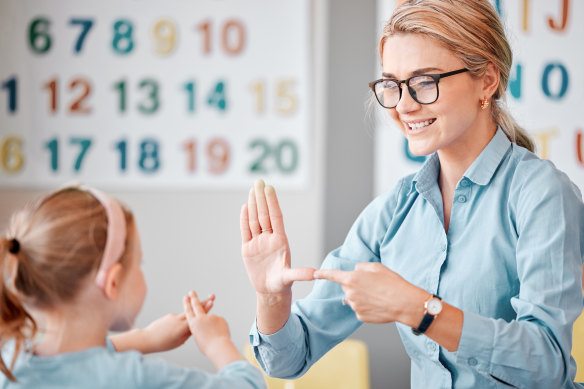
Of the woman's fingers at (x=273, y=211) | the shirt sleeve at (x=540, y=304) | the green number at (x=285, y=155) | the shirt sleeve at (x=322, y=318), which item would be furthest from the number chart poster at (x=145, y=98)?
the shirt sleeve at (x=540, y=304)

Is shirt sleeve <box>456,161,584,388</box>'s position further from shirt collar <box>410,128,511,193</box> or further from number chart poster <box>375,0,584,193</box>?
number chart poster <box>375,0,584,193</box>

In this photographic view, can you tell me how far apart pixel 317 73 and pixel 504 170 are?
1369mm

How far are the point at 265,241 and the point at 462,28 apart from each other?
0.58 metres

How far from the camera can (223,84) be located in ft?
8.47

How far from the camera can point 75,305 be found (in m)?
1.04

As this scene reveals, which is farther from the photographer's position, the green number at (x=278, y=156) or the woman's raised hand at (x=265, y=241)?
the green number at (x=278, y=156)

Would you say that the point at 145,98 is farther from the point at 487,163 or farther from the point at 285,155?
the point at 487,163

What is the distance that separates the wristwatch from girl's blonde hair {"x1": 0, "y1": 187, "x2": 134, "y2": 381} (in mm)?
553

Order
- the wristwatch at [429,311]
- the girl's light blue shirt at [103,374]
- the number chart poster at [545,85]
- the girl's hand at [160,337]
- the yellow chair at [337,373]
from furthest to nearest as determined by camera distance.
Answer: the number chart poster at [545,85]
the yellow chair at [337,373]
the girl's hand at [160,337]
the wristwatch at [429,311]
the girl's light blue shirt at [103,374]

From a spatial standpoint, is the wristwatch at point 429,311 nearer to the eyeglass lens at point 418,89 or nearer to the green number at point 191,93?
the eyeglass lens at point 418,89

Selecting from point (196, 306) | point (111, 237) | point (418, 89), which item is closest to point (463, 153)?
point (418, 89)

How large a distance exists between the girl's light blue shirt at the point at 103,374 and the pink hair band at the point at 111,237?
128 millimetres

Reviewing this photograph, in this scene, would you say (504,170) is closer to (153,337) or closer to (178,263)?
(153,337)

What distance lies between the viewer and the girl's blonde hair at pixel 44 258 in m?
1.00
